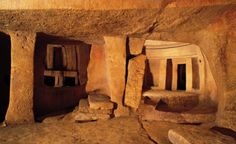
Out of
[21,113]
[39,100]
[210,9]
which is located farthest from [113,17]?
[39,100]

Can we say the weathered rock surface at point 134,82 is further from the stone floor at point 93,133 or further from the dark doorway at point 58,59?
the dark doorway at point 58,59

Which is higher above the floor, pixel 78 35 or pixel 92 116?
pixel 78 35

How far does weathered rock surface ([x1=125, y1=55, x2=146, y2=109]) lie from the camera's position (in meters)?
3.89

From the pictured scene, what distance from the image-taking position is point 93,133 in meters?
2.88

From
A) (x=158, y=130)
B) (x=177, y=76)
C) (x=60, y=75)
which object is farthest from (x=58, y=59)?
(x=177, y=76)

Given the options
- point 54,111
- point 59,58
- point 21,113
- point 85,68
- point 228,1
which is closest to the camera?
point 228,1

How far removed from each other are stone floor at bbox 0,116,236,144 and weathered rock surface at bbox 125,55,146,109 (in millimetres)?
469

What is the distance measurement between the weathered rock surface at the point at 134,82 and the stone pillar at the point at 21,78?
5.87ft

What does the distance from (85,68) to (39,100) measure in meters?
1.43

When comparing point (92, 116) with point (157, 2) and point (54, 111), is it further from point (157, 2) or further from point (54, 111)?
point (157, 2)

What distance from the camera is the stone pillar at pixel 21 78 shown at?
3318 millimetres

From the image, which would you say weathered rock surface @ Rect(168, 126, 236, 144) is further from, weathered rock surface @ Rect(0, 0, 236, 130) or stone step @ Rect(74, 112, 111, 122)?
stone step @ Rect(74, 112, 111, 122)

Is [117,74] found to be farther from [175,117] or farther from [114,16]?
[175,117]

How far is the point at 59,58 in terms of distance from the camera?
5.66 metres
